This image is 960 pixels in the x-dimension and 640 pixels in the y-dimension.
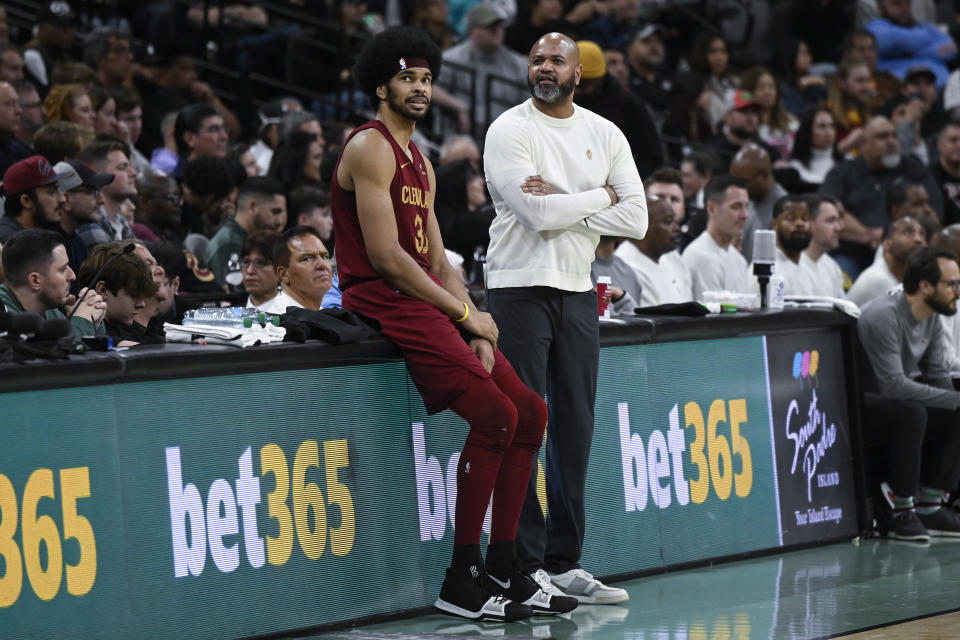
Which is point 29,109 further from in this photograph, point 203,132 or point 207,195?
point 207,195

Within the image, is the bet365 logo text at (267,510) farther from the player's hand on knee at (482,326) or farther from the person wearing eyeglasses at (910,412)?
the person wearing eyeglasses at (910,412)

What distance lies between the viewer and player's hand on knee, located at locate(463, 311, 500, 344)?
6.02 m

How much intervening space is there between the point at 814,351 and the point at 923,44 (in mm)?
11119

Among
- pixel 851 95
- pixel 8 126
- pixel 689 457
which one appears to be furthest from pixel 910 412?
pixel 851 95

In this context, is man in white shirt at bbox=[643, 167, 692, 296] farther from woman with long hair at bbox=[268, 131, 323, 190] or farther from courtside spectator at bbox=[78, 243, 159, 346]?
courtside spectator at bbox=[78, 243, 159, 346]

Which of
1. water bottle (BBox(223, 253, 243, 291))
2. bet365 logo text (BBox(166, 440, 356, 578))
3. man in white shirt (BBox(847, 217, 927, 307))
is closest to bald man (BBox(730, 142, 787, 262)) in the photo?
man in white shirt (BBox(847, 217, 927, 307))

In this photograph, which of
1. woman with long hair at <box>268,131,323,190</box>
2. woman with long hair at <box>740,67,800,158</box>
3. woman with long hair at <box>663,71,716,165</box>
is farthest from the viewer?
woman with long hair at <box>663,71,716,165</box>

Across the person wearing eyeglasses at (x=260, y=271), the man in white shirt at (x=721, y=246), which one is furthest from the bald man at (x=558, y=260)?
the man in white shirt at (x=721, y=246)

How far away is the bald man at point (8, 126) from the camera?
9398 mm

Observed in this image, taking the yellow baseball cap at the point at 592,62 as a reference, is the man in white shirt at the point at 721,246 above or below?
below

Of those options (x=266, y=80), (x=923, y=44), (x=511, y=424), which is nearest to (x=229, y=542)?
(x=511, y=424)

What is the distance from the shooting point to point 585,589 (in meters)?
6.48

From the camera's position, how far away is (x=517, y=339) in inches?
249

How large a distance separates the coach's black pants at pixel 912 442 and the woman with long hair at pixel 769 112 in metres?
6.48
